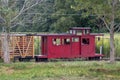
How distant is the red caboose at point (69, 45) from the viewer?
3425 cm

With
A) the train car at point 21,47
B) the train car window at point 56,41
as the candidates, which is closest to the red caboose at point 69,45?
the train car window at point 56,41

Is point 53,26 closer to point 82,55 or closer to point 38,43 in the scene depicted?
point 38,43

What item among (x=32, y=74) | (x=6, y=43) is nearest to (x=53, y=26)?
(x=6, y=43)

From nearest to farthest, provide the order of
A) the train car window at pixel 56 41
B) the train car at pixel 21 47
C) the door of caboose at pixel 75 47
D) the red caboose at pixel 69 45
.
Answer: the train car at pixel 21 47
the red caboose at pixel 69 45
the train car window at pixel 56 41
the door of caboose at pixel 75 47

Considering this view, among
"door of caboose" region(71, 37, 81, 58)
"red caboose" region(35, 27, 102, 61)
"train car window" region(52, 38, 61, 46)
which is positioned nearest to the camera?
"red caboose" region(35, 27, 102, 61)

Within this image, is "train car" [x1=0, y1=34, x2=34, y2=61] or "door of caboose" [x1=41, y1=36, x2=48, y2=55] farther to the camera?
"door of caboose" [x1=41, y1=36, x2=48, y2=55]

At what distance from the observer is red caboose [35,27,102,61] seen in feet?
112

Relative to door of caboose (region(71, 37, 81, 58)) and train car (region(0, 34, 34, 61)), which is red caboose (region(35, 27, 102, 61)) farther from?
train car (region(0, 34, 34, 61))

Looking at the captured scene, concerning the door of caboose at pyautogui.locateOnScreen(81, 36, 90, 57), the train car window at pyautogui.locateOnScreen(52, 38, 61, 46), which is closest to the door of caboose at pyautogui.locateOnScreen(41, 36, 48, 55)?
the train car window at pyautogui.locateOnScreen(52, 38, 61, 46)

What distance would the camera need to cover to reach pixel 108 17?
88.6ft

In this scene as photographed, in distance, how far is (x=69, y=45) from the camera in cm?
3503

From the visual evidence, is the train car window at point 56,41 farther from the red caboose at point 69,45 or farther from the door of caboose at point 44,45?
the door of caboose at point 44,45

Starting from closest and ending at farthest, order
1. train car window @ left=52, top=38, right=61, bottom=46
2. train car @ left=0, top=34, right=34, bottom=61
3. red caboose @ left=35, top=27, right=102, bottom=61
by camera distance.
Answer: train car @ left=0, top=34, right=34, bottom=61, red caboose @ left=35, top=27, right=102, bottom=61, train car window @ left=52, top=38, right=61, bottom=46

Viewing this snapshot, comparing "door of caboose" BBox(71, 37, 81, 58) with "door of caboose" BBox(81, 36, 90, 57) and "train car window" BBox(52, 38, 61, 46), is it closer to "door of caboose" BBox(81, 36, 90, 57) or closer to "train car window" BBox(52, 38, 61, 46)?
"door of caboose" BBox(81, 36, 90, 57)
